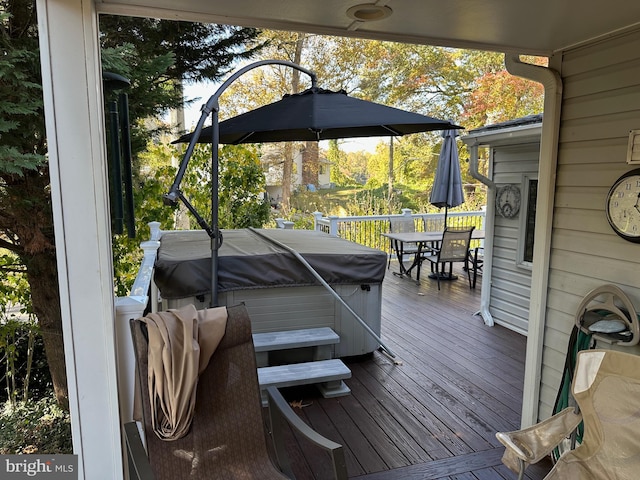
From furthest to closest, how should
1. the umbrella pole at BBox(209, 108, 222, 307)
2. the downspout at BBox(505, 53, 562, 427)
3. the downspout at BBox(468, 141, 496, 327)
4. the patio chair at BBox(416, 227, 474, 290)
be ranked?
the patio chair at BBox(416, 227, 474, 290)
the downspout at BBox(468, 141, 496, 327)
the umbrella pole at BBox(209, 108, 222, 307)
the downspout at BBox(505, 53, 562, 427)

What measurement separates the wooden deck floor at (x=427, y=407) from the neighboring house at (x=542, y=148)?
474mm

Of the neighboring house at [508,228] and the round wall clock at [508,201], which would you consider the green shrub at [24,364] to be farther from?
the round wall clock at [508,201]

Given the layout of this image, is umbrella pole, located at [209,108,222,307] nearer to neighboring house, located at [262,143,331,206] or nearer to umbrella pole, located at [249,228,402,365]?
umbrella pole, located at [249,228,402,365]

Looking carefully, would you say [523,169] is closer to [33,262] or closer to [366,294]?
[366,294]

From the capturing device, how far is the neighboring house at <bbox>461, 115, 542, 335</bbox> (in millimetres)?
4742

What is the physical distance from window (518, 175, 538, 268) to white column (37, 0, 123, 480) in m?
4.36

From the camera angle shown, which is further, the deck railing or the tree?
the deck railing

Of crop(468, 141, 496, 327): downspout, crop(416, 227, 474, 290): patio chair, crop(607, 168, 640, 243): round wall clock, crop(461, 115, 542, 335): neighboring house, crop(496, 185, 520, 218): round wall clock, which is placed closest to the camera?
crop(607, 168, 640, 243): round wall clock

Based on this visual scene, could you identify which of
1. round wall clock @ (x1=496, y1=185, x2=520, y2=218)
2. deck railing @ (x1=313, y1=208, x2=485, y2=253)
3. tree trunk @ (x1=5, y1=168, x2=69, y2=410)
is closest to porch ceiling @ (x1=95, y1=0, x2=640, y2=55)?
tree trunk @ (x1=5, y1=168, x2=69, y2=410)

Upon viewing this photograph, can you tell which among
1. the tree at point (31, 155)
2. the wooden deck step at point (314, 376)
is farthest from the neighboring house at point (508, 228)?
the tree at point (31, 155)

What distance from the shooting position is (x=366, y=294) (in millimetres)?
3926

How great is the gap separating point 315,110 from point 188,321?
5.91ft

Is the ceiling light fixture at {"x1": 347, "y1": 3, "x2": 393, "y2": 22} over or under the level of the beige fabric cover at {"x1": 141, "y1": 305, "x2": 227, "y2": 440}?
over

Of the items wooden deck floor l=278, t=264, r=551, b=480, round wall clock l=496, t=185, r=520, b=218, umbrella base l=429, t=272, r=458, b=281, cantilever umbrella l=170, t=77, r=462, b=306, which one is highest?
cantilever umbrella l=170, t=77, r=462, b=306
